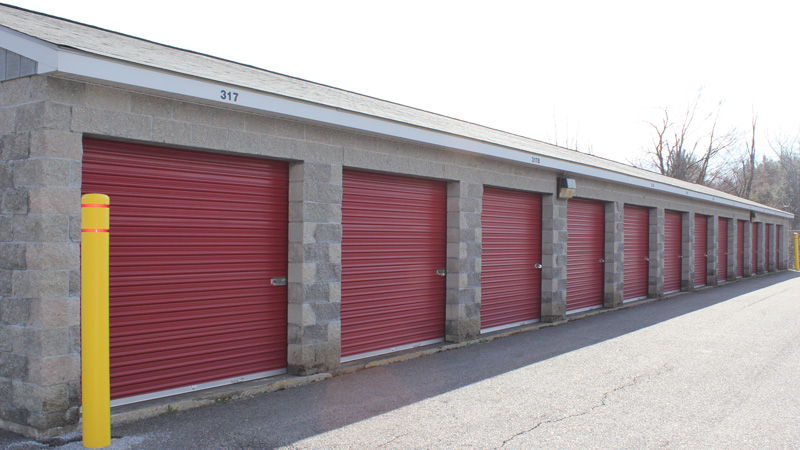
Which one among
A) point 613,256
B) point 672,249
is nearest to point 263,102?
point 613,256

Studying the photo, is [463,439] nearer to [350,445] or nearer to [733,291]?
[350,445]

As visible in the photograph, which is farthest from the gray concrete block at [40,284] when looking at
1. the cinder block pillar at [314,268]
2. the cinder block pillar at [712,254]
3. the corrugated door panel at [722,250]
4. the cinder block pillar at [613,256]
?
the corrugated door panel at [722,250]

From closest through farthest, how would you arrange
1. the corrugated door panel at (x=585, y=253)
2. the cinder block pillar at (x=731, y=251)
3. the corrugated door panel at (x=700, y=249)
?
the corrugated door panel at (x=585, y=253), the corrugated door panel at (x=700, y=249), the cinder block pillar at (x=731, y=251)

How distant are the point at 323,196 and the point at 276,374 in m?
2.17

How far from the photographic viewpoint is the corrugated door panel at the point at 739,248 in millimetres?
23797

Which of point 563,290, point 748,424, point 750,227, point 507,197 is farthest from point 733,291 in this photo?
point 748,424

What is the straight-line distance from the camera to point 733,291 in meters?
18.0

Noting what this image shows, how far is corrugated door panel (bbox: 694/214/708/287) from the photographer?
19.1 metres

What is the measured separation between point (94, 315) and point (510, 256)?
24.9 ft

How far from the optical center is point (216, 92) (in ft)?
17.9

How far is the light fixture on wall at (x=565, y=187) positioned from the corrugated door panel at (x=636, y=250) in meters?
3.84

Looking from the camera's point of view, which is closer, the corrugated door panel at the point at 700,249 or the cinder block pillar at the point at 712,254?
the corrugated door panel at the point at 700,249

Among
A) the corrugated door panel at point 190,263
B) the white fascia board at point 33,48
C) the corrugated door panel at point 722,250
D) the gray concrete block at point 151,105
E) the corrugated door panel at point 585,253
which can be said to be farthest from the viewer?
the corrugated door panel at point 722,250

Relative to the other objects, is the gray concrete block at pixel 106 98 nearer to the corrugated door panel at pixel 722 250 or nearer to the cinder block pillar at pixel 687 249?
the cinder block pillar at pixel 687 249
